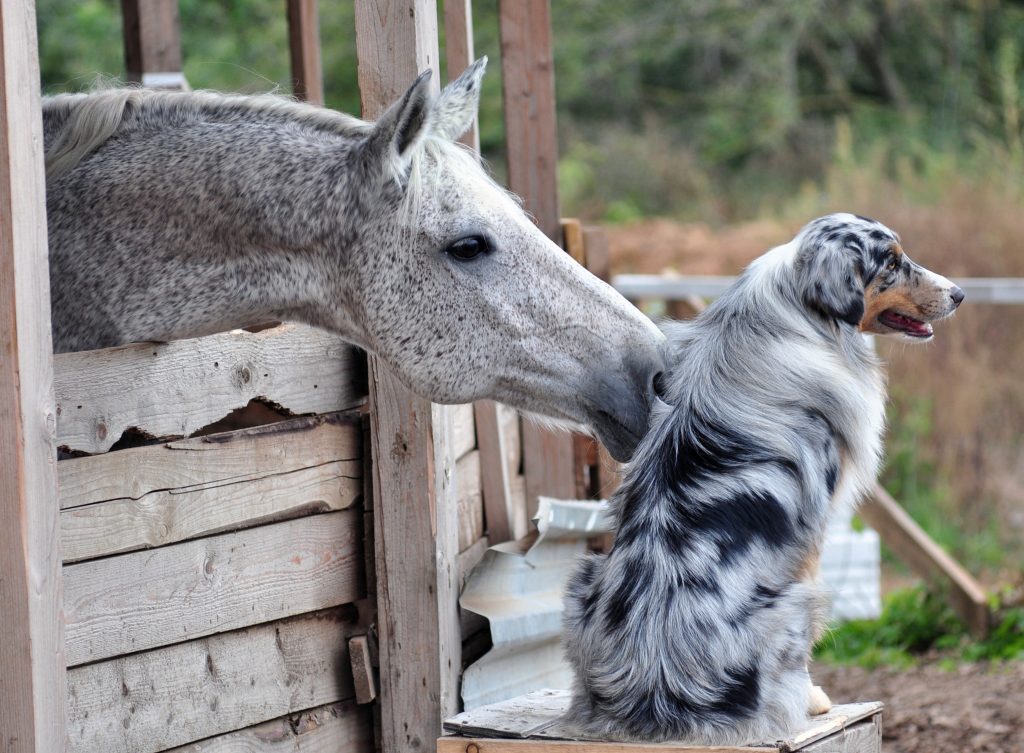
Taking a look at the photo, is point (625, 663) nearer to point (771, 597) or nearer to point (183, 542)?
point (771, 597)

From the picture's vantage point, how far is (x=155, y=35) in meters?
5.77

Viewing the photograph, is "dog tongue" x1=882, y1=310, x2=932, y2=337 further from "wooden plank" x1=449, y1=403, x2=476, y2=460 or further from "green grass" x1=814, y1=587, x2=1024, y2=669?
"green grass" x1=814, y1=587, x2=1024, y2=669

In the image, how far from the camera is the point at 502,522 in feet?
13.3

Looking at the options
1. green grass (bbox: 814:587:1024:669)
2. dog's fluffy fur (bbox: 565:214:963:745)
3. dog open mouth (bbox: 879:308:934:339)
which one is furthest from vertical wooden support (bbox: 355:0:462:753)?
green grass (bbox: 814:587:1024:669)

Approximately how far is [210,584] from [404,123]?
1347mm

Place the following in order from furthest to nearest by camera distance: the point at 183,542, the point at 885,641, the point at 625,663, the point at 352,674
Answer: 1. the point at 885,641
2. the point at 352,674
3. the point at 183,542
4. the point at 625,663

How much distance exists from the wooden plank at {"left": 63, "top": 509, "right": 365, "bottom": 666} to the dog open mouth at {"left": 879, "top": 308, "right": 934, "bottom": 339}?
1.82 m

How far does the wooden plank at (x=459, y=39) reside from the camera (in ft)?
12.8

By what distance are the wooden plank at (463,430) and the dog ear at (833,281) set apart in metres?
1.20

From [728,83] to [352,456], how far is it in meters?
16.1

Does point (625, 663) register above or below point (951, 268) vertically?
below

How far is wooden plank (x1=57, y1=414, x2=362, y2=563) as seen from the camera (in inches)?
110

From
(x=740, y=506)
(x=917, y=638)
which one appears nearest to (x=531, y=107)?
(x=740, y=506)

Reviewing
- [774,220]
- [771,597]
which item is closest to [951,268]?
[774,220]
